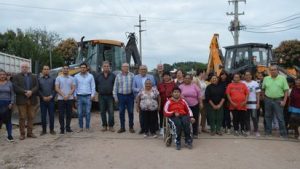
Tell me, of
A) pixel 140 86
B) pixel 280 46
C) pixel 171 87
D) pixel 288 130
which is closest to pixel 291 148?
pixel 288 130

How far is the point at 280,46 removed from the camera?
47344 mm

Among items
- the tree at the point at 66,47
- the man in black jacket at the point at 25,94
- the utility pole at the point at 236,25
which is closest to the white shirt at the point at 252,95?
the man in black jacket at the point at 25,94

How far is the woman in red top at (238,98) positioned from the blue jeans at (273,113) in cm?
64

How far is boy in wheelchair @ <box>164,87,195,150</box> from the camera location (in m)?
9.52

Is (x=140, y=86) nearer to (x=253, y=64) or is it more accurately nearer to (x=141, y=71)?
(x=141, y=71)

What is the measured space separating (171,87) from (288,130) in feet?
12.0

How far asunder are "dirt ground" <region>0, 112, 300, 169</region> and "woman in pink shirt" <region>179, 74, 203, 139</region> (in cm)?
73

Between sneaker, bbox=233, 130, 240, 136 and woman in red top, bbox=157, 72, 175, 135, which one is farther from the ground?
woman in red top, bbox=157, 72, 175, 135

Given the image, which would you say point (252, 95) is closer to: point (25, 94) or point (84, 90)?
point (84, 90)

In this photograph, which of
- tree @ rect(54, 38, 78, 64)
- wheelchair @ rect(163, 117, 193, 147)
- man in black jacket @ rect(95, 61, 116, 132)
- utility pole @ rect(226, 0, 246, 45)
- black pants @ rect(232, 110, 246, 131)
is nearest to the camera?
wheelchair @ rect(163, 117, 193, 147)

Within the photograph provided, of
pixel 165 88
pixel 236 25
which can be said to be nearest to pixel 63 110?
pixel 165 88

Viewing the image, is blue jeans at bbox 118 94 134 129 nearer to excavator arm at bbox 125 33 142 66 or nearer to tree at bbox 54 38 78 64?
excavator arm at bbox 125 33 142 66

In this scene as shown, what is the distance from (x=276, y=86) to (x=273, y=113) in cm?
79

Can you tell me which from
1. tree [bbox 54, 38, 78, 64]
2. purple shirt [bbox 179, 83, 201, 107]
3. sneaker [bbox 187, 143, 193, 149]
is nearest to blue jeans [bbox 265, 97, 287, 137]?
purple shirt [bbox 179, 83, 201, 107]
